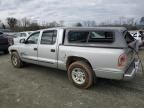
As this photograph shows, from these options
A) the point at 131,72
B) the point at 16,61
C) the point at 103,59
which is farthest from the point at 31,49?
the point at 131,72

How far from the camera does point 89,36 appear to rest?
487 centimetres

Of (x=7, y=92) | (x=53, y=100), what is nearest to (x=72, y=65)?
(x=53, y=100)

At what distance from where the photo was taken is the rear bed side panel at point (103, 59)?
4098mm

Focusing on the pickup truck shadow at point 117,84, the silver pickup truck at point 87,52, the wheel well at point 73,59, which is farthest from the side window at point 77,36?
the pickup truck shadow at point 117,84

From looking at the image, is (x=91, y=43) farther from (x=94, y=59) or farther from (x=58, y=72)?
(x=58, y=72)

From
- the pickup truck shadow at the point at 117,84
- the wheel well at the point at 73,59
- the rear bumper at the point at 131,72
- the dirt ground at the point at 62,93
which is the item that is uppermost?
the wheel well at the point at 73,59

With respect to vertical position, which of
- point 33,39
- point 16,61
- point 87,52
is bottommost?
point 16,61

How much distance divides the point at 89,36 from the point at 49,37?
1.51 m

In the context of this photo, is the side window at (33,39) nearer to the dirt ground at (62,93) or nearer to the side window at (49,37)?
the side window at (49,37)

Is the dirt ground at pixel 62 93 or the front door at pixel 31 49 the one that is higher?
the front door at pixel 31 49

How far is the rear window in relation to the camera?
15.8 ft

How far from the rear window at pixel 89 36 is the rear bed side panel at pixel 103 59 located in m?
0.31

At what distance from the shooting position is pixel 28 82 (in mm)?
5543

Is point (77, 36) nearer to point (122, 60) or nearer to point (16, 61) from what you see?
point (122, 60)
